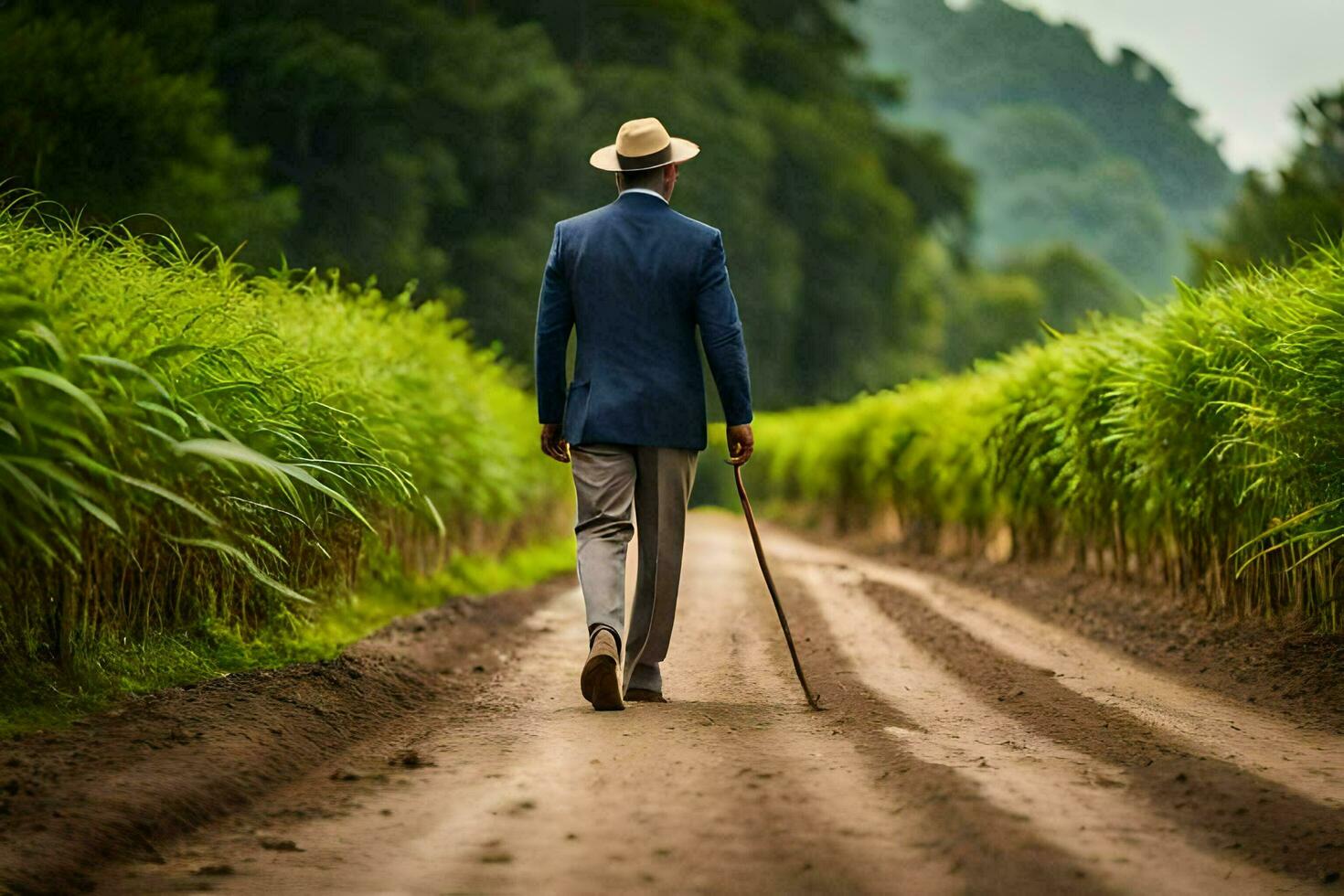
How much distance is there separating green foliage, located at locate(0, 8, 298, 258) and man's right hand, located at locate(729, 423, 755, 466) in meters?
10.4

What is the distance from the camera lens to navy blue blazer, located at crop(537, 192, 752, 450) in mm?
5219

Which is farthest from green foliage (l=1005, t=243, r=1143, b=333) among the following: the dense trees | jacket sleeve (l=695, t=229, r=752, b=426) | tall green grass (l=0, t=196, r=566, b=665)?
jacket sleeve (l=695, t=229, r=752, b=426)

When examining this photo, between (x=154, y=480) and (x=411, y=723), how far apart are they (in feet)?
4.48

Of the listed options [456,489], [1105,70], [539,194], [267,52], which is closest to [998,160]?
[1105,70]

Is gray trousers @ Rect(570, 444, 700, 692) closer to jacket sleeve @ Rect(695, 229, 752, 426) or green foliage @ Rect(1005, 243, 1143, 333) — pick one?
jacket sleeve @ Rect(695, 229, 752, 426)

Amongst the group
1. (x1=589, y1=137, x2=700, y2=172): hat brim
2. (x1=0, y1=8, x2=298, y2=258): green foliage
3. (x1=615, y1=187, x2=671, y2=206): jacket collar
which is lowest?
(x1=615, y1=187, x2=671, y2=206): jacket collar

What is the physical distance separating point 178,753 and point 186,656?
1461 mm

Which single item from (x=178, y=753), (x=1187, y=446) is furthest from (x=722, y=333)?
(x=1187, y=446)

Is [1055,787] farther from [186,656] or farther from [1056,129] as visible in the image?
[1056,129]

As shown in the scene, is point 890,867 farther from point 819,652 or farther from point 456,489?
point 456,489

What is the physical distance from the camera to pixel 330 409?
5.52 metres

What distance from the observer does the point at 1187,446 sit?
7.22m

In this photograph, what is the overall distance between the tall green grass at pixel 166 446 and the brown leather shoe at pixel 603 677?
0.81 m

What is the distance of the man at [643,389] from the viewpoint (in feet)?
17.1
